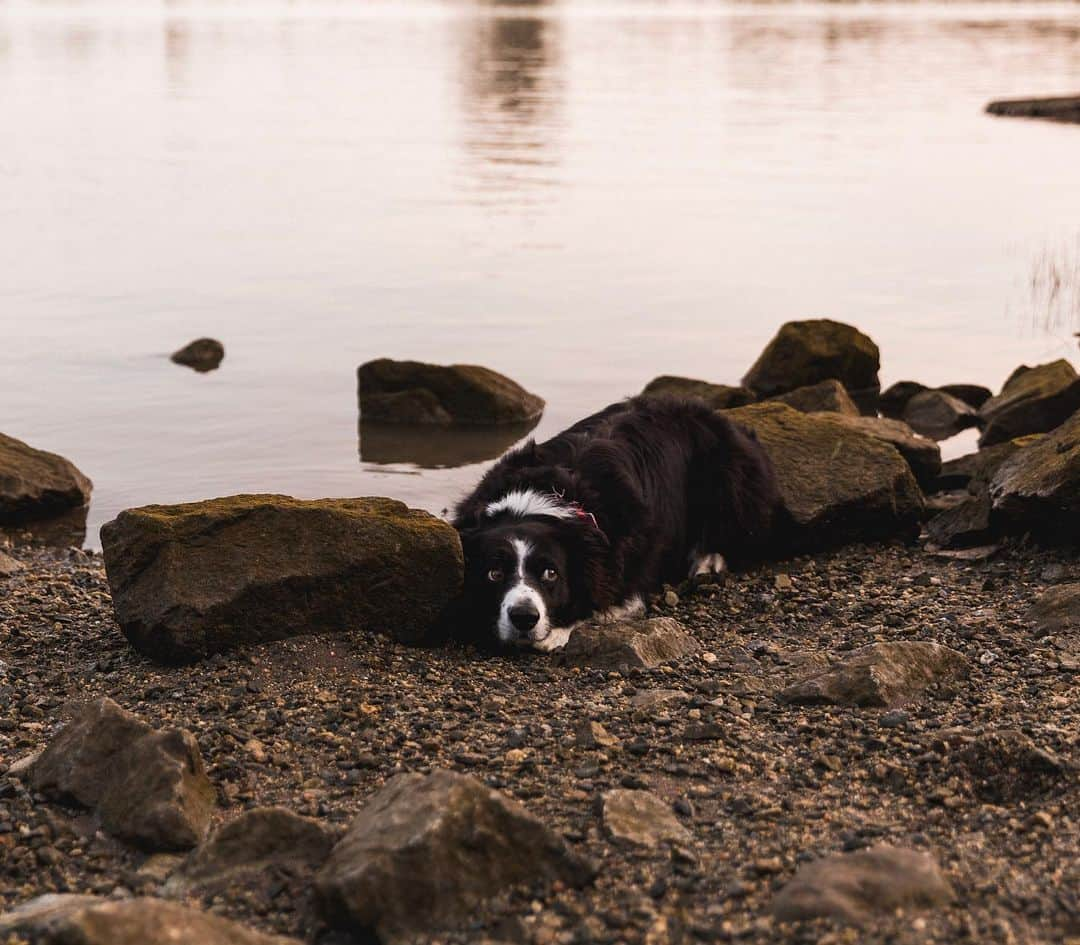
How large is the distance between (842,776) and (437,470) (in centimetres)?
757

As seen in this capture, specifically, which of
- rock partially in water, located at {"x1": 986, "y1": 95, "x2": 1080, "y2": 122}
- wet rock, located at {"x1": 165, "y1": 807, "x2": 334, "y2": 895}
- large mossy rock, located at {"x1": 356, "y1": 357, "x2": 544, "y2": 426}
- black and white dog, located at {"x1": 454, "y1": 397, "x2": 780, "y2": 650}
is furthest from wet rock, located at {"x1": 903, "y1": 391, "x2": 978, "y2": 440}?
rock partially in water, located at {"x1": 986, "y1": 95, "x2": 1080, "y2": 122}

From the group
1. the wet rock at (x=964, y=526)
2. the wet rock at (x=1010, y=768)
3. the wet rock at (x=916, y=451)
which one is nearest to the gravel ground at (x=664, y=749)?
the wet rock at (x=1010, y=768)

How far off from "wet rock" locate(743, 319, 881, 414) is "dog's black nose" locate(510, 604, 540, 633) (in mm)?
7620

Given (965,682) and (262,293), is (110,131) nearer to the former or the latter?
(262,293)

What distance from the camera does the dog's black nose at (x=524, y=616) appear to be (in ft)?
→ 23.4

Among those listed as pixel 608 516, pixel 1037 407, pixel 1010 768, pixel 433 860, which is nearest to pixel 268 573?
pixel 608 516

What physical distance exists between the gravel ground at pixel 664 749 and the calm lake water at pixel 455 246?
15.0ft

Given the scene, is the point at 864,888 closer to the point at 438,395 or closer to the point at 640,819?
the point at 640,819

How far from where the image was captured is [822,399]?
42.7ft

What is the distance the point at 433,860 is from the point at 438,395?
9647 mm

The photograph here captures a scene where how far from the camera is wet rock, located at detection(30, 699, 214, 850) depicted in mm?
4965

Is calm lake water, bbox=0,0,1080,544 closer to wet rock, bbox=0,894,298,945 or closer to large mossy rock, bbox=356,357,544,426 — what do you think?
large mossy rock, bbox=356,357,544,426

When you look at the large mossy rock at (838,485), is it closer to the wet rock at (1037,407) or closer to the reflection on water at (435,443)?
the wet rock at (1037,407)

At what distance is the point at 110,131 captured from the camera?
111 ft
